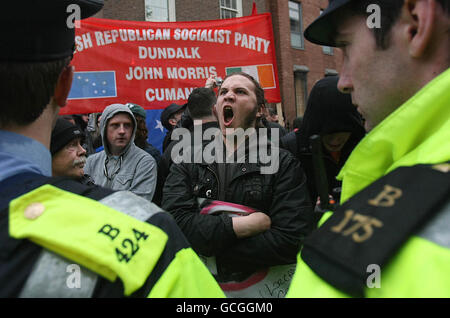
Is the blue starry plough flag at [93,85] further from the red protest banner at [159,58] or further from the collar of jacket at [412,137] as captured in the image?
the collar of jacket at [412,137]

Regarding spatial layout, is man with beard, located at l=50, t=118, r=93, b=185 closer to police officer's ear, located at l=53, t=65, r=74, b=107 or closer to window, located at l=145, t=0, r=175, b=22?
police officer's ear, located at l=53, t=65, r=74, b=107

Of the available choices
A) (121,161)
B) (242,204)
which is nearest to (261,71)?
(121,161)

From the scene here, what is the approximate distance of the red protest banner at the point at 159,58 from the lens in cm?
451

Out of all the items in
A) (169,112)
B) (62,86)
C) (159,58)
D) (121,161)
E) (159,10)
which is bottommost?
(121,161)

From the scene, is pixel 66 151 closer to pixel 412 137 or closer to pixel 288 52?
pixel 412 137

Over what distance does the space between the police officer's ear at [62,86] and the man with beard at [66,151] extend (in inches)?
71.7

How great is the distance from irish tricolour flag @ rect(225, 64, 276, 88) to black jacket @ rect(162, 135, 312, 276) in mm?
2954

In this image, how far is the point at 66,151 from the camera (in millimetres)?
2818

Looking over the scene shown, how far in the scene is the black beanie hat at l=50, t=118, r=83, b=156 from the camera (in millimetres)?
2740

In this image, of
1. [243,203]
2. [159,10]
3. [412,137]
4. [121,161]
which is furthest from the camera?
[159,10]

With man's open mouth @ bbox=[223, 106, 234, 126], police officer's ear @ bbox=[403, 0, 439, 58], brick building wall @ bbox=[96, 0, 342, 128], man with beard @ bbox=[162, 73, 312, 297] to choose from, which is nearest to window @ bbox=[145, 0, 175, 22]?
brick building wall @ bbox=[96, 0, 342, 128]

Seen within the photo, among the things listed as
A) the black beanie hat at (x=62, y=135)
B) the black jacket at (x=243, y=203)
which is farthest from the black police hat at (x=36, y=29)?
the black beanie hat at (x=62, y=135)

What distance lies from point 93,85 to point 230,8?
10192 millimetres
